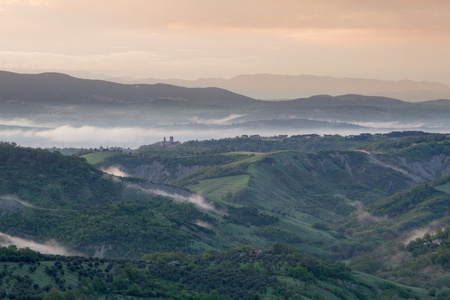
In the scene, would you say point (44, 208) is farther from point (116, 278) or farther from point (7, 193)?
point (116, 278)

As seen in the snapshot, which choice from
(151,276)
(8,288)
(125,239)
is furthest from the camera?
(125,239)

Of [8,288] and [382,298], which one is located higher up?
[8,288]

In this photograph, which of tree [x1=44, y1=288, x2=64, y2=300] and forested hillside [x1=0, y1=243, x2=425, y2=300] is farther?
forested hillside [x1=0, y1=243, x2=425, y2=300]

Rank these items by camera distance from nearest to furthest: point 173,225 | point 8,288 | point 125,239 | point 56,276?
point 8,288 → point 56,276 → point 125,239 → point 173,225

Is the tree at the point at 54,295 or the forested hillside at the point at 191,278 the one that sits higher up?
the tree at the point at 54,295

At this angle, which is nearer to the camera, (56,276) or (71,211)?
(56,276)

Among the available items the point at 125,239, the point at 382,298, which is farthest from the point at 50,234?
the point at 382,298

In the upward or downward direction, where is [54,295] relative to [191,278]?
upward

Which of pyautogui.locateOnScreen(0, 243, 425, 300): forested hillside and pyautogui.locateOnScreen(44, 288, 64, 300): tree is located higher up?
pyautogui.locateOnScreen(44, 288, 64, 300): tree

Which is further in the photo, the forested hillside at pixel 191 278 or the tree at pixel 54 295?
the forested hillside at pixel 191 278

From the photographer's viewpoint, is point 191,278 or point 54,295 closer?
point 54,295
